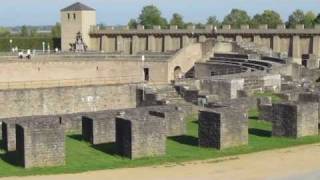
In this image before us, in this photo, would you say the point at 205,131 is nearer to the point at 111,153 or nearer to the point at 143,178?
the point at 111,153

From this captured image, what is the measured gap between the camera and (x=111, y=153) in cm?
1686

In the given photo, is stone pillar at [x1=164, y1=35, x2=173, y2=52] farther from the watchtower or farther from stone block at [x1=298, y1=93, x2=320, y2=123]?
stone block at [x1=298, y1=93, x2=320, y2=123]

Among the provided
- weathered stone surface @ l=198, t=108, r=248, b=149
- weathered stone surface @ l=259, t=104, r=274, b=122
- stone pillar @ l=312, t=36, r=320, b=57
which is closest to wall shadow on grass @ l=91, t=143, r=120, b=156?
weathered stone surface @ l=198, t=108, r=248, b=149

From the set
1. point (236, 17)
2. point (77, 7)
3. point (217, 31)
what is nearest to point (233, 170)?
point (217, 31)

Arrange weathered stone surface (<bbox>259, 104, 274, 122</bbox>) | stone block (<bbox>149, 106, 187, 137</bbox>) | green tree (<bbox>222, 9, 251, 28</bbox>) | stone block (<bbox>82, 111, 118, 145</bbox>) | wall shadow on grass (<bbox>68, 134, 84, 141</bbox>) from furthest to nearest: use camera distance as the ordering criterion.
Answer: green tree (<bbox>222, 9, 251, 28</bbox>)
weathered stone surface (<bbox>259, 104, 274, 122</bbox>)
stone block (<bbox>149, 106, 187, 137</bbox>)
wall shadow on grass (<bbox>68, 134, 84, 141</bbox>)
stone block (<bbox>82, 111, 118, 145</bbox>)

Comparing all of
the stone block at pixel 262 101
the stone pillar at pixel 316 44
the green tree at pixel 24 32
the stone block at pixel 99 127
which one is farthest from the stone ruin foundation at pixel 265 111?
the green tree at pixel 24 32

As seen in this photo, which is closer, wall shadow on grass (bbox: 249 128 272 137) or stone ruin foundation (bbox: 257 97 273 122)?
wall shadow on grass (bbox: 249 128 272 137)

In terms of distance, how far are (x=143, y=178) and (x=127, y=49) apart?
54.7m

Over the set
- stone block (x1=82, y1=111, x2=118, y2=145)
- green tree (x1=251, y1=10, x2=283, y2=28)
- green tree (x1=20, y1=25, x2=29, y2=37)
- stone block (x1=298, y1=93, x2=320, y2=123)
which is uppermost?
green tree (x1=251, y1=10, x2=283, y2=28)

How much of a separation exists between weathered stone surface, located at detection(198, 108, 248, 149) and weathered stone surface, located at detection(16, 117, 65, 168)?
4051mm

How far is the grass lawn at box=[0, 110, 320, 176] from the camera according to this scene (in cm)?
1516

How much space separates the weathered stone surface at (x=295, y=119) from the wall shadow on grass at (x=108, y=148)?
475 cm

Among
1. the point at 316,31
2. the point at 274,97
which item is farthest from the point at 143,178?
the point at 316,31

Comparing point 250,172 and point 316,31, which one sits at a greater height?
point 316,31
